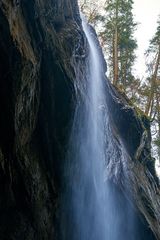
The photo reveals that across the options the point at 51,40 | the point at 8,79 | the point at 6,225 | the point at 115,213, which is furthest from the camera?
the point at 115,213

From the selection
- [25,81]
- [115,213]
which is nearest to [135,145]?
[115,213]

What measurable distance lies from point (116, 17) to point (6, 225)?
799 inches

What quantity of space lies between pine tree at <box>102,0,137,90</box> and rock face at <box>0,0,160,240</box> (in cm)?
1523

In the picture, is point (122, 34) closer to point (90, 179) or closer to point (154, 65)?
point (154, 65)

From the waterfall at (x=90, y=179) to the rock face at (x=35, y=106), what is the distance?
637 mm

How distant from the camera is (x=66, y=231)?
11.0m

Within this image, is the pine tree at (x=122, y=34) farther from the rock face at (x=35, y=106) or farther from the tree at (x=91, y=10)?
the rock face at (x=35, y=106)

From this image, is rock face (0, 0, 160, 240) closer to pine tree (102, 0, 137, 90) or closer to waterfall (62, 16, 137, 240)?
waterfall (62, 16, 137, 240)

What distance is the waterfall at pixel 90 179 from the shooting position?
10609 mm

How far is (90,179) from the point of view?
11531 mm

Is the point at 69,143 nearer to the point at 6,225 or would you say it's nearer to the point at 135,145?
the point at 6,225

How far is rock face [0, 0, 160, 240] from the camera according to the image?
7379mm

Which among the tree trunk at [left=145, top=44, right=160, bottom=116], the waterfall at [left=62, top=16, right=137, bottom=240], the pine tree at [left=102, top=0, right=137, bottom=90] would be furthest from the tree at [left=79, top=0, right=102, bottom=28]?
the waterfall at [left=62, top=16, right=137, bottom=240]

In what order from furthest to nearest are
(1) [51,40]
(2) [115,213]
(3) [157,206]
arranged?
1. (3) [157,206]
2. (2) [115,213]
3. (1) [51,40]
